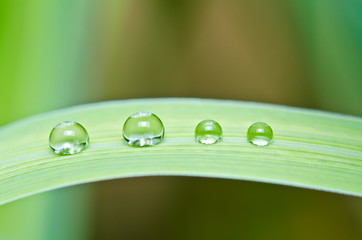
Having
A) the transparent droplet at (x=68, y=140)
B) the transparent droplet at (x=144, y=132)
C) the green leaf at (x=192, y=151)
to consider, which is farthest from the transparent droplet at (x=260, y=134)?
the transparent droplet at (x=68, y=140)

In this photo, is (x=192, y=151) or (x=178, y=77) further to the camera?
(x=178, y=77)

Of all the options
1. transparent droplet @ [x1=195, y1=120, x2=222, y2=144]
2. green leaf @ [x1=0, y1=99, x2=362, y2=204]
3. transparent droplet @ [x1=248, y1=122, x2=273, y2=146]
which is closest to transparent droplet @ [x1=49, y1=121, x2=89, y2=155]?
green leaf @ [x1=0, y1=99, x2=362, y2=204]

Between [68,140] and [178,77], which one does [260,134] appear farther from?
[178,77]

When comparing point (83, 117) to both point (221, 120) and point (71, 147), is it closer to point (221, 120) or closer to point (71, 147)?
point (71, 147)

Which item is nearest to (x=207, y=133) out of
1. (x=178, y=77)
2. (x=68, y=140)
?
(x=68, y=140)

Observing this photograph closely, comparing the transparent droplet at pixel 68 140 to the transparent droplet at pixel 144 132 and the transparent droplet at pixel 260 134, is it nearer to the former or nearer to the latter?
the transparent droplet at pixel 144 132

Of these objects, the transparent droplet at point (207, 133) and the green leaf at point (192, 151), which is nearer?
the green leaf at point (192, 151)

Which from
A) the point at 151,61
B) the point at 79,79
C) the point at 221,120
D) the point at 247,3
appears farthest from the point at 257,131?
the point at 247,3
